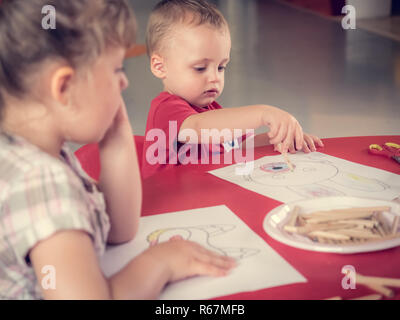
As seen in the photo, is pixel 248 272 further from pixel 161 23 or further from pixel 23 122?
pixel 161 23

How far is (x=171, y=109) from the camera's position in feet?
4.10

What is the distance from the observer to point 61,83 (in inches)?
23.5

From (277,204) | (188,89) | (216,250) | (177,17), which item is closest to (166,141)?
(188,89)

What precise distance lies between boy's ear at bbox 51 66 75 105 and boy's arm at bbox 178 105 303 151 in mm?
493

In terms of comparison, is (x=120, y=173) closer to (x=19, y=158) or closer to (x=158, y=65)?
(x=19, y=158)

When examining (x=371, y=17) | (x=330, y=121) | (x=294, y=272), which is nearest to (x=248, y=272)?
(x=294, y=272)

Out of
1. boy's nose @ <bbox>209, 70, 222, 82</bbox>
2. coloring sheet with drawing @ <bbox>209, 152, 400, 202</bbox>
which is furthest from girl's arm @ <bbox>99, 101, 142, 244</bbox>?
boy's nose @ <bbox>209, 70, 222, 82</bbox>

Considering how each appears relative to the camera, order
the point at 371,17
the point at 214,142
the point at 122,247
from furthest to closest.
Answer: the point at 371,17
the point at 214,142
the point at 122,247

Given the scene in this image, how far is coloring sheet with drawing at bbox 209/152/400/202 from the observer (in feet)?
2.95

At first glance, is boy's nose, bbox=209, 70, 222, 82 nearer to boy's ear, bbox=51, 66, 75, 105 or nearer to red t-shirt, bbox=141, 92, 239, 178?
red t-shirt, bbox=141, 92, 239, 178

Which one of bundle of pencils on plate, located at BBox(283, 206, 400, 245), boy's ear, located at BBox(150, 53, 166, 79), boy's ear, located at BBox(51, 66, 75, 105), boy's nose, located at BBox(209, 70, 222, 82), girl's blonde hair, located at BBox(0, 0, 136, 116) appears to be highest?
girl's blonde hair, located at BBox(0, 0, 136, 116)

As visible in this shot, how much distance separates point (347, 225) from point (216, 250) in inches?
7.6
